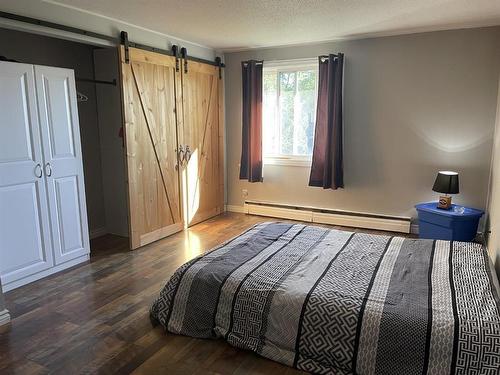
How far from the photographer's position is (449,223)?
144 inches

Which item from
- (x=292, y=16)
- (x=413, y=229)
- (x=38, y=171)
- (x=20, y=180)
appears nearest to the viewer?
(x=20, y=180)

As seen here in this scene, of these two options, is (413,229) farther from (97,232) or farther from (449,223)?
(97,232)

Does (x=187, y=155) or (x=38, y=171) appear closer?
(x=38, y=171)

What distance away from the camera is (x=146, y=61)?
12.9 feet

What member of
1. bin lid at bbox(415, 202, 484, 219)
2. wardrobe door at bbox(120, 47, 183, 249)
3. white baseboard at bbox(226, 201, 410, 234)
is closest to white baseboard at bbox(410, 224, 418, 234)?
white baseboard at bbox(226, 201, 410, 234)

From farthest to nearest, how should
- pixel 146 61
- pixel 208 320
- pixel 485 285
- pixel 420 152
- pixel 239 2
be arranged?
pixel 420 152, pixel 146 61, pixel 239 2, pixel 208 320, pixel 485 285

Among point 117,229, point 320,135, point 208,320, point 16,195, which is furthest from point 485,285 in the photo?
point 117,229

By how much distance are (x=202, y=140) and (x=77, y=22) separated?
7.04 feet

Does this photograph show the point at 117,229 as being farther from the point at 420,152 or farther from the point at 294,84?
the point at 420,152

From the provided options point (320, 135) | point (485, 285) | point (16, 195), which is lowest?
point (485, 285)

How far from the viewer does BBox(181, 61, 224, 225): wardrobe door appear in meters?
4.69

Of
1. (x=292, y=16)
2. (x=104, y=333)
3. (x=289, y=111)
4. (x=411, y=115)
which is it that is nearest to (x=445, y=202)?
(x=411, y=115)

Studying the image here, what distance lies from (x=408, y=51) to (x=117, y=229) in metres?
4.11

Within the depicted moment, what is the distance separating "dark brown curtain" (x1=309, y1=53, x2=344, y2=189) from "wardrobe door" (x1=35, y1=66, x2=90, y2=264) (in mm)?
2823
